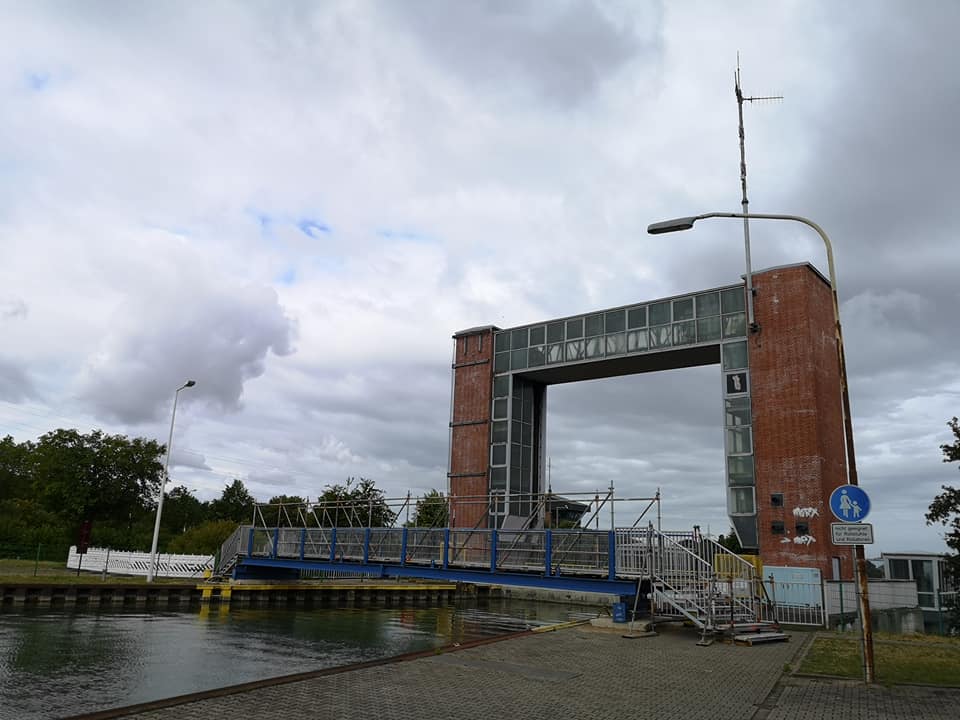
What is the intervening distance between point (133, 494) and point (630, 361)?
3709cm

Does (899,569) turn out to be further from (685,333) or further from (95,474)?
(95,474)

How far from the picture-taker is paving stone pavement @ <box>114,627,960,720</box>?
33.1ft

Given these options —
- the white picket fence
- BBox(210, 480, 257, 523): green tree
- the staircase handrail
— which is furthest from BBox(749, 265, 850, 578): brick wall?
BBox(210, 480, 257, 523): green tree

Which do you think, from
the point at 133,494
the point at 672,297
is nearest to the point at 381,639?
the point at 672,297

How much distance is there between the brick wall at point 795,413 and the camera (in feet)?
99.6

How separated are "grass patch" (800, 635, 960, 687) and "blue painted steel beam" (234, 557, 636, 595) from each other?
6.03 m

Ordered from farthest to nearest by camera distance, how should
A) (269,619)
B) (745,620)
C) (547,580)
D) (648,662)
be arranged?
(269,619) → (547,580) → (745,620) → (648,662)

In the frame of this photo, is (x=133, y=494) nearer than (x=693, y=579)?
No

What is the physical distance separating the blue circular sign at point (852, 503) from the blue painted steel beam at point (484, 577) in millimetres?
10397

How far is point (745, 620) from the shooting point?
20188 millimetres

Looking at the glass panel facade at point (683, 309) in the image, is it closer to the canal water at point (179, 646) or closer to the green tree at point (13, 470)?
the canal water at point (179, 646)

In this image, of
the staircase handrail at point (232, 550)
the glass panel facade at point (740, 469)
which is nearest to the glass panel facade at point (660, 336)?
the glass panel facade at point (740, 469)

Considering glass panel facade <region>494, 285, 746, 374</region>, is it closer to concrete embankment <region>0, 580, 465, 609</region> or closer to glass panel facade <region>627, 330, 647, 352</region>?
glass panel facade <region>627, 330, 647, 352</region>

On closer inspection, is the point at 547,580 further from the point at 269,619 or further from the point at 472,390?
the point at 472,390
